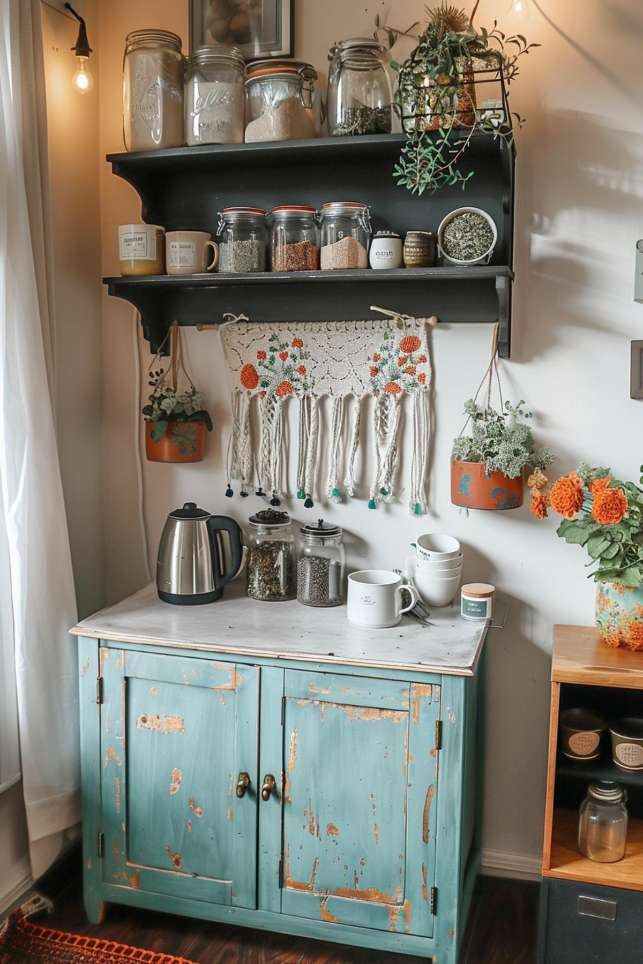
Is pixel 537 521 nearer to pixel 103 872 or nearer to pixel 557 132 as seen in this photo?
pixel 557 132

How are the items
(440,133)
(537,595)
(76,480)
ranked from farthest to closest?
(76,480) < (537,595) < (440,133)

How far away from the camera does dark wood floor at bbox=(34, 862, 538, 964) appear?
83.4 inches

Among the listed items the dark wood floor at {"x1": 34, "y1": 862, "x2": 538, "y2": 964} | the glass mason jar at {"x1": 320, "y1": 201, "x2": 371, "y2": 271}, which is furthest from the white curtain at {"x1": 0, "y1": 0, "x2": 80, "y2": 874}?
the glass mason jar at {"x1": 320, "y1": 201, "x2": 371, "y2": 271}

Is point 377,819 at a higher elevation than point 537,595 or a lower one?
lower

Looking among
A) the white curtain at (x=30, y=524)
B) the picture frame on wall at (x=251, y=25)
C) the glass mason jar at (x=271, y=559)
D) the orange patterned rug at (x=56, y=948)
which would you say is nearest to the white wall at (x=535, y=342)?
the picture frame on wall at (x=251, y=25)

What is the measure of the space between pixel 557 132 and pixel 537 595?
1.15 meters

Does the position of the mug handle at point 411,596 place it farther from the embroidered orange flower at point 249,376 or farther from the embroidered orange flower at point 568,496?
the embroidered orange flower at point 249,376

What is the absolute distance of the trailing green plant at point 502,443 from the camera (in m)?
2.15

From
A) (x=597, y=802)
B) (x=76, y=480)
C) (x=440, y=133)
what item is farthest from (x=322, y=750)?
(x=440, y=133)

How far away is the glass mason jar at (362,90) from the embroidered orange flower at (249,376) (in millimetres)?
645

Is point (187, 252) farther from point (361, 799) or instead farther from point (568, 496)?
point (361, 799)

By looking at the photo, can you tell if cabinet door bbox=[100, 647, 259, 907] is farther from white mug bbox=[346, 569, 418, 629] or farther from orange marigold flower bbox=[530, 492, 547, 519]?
orange marigold flower bbox=[530, 492, 547, 519]

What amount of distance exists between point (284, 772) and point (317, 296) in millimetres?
1193

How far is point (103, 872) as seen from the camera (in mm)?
2186
